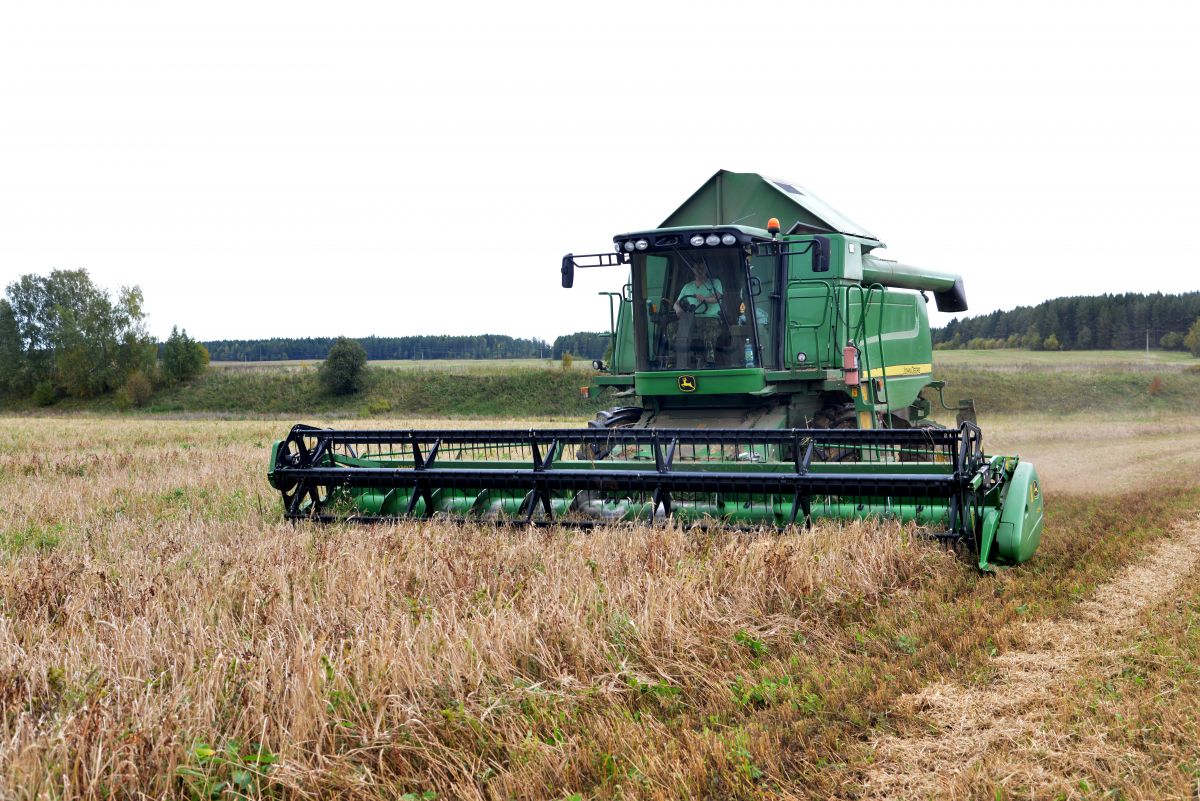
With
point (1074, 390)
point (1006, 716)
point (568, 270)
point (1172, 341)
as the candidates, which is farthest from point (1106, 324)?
point (1006, 716)

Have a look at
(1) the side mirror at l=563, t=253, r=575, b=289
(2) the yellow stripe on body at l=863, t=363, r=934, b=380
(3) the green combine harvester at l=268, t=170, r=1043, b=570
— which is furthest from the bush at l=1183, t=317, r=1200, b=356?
(1) the side mirror at l=563, t=253, r=575, b=289

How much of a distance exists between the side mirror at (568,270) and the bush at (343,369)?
4241cm

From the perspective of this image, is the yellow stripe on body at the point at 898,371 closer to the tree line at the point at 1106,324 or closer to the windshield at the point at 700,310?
the windshield at the point at 700,310

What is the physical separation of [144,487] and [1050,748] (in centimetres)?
901

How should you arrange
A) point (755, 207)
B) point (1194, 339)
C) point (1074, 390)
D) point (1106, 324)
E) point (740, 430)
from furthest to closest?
1. point (1106, 324)
2. point (1194, 339)
3. point (1074, 390)
4. point (755, 207)
5. point (740, 430)

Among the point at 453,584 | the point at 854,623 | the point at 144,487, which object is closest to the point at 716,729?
the point at 854,623

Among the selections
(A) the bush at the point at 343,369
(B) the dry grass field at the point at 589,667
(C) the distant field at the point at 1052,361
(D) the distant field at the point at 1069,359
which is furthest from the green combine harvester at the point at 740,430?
(A) the bush at the point at 343,369

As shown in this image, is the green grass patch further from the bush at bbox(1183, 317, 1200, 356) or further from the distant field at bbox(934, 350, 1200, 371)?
the bush at bbox(1183, 317, 1200, 356)

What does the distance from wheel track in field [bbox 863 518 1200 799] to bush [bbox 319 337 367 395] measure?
47.2m

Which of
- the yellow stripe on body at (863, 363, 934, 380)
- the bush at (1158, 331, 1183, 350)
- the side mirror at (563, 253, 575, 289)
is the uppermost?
the side mirror at (563, 253, 575, 289)

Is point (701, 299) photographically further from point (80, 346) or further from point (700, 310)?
point (80, 346)

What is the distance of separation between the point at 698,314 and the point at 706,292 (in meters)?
0.21

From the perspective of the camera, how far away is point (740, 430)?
633cm

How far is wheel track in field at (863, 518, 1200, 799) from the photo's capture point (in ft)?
9.71
